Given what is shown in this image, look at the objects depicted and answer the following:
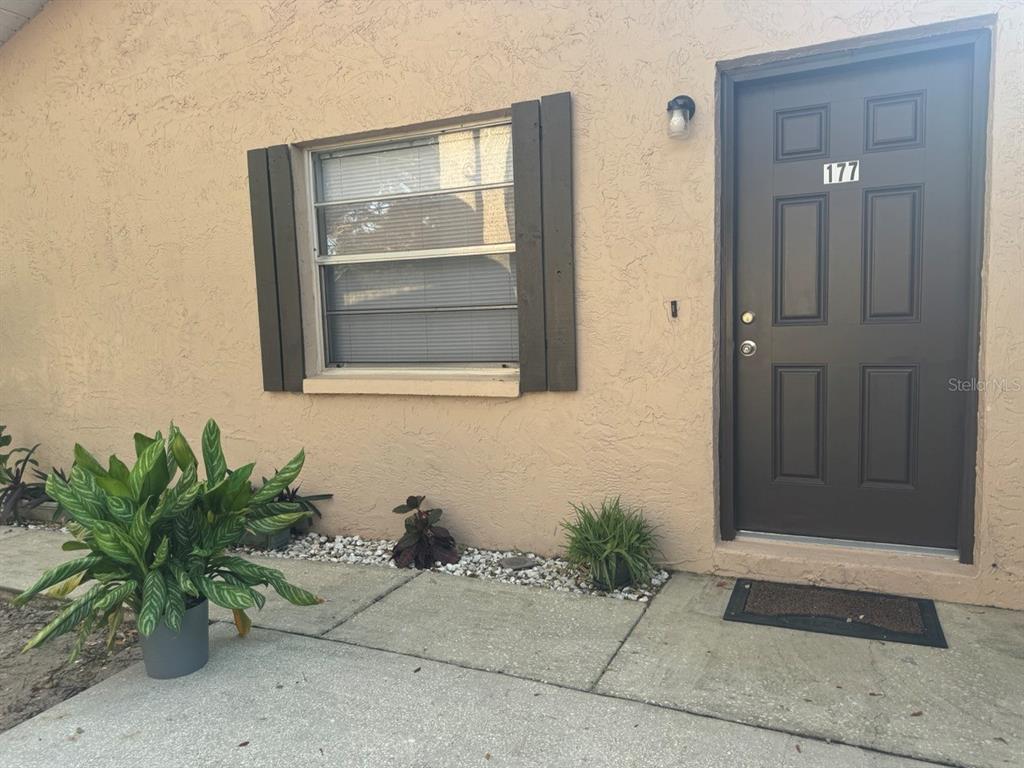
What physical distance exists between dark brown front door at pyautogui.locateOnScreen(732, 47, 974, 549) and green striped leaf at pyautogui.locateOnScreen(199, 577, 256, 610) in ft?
8.07

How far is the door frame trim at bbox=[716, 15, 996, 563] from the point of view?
10.1 ft

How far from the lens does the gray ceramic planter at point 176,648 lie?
9.09 ft

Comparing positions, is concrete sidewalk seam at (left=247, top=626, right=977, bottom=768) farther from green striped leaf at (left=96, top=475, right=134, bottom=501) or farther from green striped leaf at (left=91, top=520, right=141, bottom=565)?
green striped leaf at (left=96, top=475, right=134, bottom=501)

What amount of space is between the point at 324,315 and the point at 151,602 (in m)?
2.42

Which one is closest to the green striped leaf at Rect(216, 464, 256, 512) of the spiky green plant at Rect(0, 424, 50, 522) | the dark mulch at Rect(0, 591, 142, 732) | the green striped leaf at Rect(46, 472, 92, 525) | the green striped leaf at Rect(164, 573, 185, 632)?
the green striped leaf at Rect(164, 573, 185, 632)

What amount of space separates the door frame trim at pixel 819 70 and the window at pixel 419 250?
3.90 ft

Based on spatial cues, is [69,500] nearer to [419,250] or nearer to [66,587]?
[66,587]

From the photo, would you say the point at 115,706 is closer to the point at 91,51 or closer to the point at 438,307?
the point at 438,307

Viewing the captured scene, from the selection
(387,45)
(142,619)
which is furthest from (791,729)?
(387,45)

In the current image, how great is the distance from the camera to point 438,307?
4332 mm

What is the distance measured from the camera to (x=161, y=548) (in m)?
2.66

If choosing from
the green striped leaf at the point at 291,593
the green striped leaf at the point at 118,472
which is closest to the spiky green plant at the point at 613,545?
the green striped leaf at the point at 291,593

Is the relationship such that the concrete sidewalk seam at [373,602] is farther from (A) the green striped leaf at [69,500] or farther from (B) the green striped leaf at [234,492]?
(A) the green striped leaf at [69,500]

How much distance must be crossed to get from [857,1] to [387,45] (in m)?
2.48
